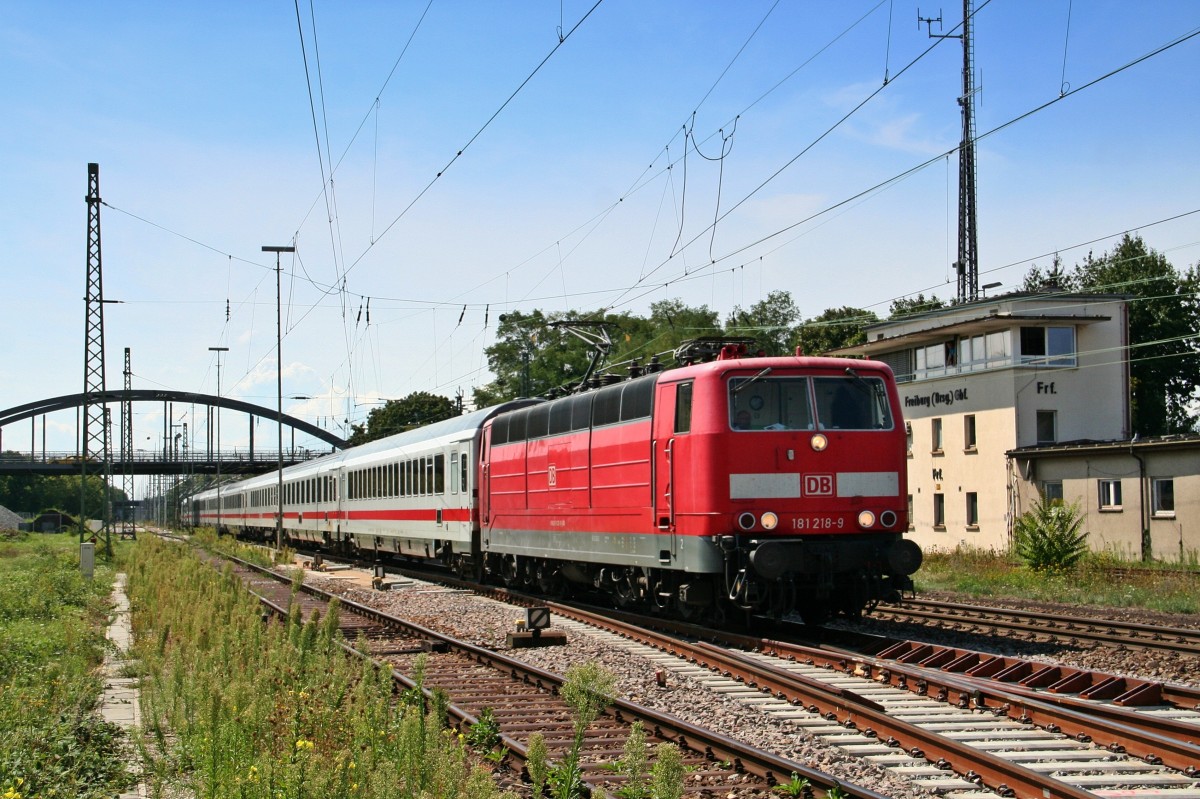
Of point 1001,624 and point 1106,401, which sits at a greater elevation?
point 1106,401

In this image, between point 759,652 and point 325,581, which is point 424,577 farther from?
point 759,652

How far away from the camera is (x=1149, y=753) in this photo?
27.5 ft

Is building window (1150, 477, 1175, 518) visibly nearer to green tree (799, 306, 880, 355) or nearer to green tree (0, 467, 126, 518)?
green tree (799, 306, 880, 355)

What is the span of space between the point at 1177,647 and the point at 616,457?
7615 mm

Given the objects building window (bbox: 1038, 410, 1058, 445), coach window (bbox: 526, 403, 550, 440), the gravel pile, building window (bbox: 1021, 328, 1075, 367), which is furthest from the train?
building window (bbox: 1038, 410, 1058, 445)

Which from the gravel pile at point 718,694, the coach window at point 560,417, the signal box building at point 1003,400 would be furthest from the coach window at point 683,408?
the signal box building at point 1003,400

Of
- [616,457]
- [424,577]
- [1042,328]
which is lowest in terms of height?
[424,577]

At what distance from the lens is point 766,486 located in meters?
14.7

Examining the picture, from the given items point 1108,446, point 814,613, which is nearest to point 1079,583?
point 1108,446

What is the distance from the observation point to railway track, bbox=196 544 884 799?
780cm

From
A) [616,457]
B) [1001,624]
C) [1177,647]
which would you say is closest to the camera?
[1177,647]

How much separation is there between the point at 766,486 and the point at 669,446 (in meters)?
1.47

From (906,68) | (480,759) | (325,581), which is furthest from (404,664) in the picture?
(325,581)

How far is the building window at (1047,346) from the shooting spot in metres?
39.2
